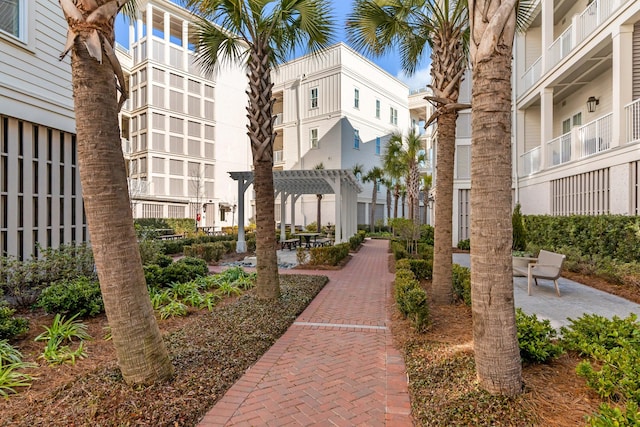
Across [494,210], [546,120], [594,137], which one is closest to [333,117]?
[546,120]

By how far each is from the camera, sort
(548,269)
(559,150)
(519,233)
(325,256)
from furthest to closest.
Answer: (519,233), (559,150), (325,256), (548,269)

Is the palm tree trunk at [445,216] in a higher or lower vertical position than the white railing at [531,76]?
lower

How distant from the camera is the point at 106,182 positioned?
2.96 meters

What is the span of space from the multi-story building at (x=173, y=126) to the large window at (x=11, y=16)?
20946 millimetres

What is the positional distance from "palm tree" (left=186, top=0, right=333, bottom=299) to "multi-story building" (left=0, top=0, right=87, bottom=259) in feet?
10.5

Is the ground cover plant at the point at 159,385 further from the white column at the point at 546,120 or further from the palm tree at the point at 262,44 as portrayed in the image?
the white column at the point at 546,120

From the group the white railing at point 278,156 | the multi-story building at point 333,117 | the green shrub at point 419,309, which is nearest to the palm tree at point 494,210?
the green shrub at point 419,309

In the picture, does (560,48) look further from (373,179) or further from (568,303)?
(373,179)

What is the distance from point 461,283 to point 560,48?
39.3ft

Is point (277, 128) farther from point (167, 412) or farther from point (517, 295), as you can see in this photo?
point (167, 412)

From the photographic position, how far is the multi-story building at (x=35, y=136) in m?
6.46

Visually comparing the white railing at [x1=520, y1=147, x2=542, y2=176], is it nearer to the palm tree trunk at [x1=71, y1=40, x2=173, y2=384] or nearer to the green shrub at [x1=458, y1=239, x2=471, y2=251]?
the green shrub at [x1=458, y1=239, x2=471, y2=251]

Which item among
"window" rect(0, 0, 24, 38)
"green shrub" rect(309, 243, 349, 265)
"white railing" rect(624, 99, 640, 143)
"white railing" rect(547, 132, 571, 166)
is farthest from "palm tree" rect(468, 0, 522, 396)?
"white railing" rect(547, 132, 571, 166)

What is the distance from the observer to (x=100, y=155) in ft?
9.71
